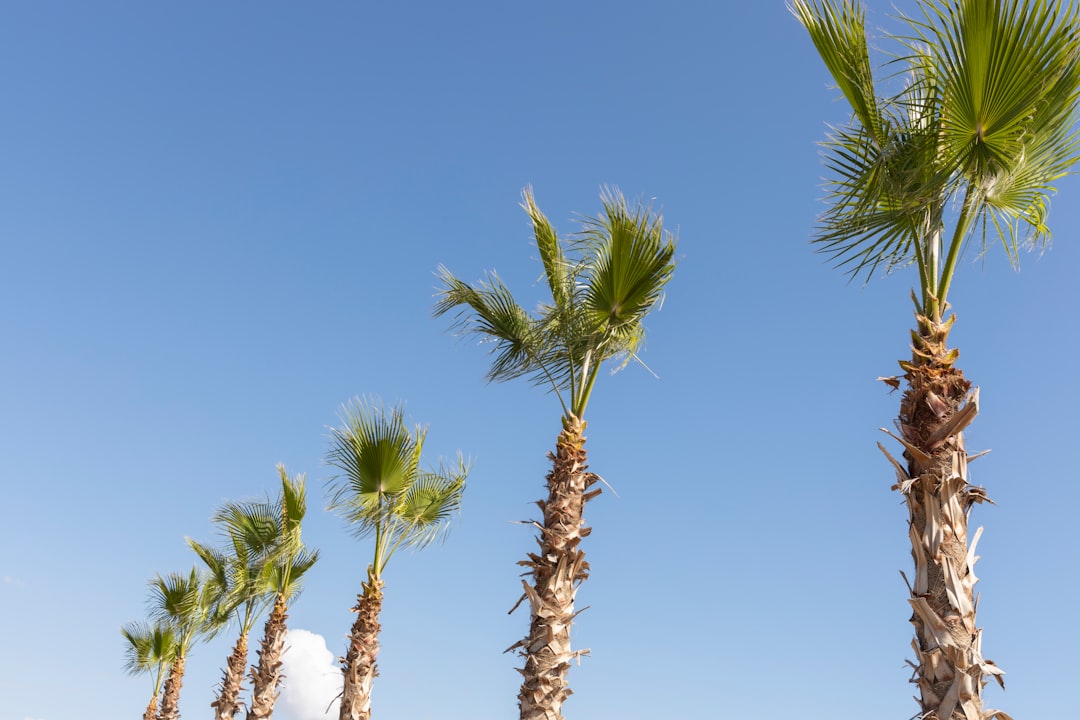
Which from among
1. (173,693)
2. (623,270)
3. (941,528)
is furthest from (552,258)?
(173,693)

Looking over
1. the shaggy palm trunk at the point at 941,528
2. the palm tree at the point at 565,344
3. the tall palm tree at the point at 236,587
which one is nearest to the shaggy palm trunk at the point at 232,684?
the tall palm tree at the point at 236,587

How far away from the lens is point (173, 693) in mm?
25125

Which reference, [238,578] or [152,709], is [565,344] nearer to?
[238,578]

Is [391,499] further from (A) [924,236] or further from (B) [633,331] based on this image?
(A) [924,236]

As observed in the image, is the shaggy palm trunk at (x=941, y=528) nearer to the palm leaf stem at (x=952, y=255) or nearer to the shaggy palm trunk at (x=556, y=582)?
the palm leaf stem at (x=952, y=255)

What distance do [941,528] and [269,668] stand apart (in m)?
16.5

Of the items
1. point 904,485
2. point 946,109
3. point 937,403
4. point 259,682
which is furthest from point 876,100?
point 259,682

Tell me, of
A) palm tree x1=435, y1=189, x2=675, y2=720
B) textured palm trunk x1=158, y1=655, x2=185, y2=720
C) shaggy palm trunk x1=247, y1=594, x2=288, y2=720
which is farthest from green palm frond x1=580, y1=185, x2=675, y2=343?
textured palm trunk x1=158, y1=655, x2=185, y2=720

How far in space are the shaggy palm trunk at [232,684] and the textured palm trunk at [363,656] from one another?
850 cm

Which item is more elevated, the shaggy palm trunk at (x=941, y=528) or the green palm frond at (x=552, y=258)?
the green palm frond at (x=552, y=258)

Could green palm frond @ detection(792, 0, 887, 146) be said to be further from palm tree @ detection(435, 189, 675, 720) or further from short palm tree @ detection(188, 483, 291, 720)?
short palm tree @ detection(188, 483, 291, 720)

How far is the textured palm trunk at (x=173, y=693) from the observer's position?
2509 cm

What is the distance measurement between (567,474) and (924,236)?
4.54 m

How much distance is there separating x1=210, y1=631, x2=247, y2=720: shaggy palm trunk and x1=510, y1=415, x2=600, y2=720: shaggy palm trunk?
1491 centimetres
